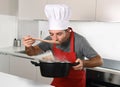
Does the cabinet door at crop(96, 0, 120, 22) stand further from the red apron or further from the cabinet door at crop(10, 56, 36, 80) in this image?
the cabinet door at crop(10, 56, 36, 80)

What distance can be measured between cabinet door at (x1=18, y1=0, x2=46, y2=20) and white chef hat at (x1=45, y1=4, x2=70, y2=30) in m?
1.11

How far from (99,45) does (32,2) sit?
3.13ft

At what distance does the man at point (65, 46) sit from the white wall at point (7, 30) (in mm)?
1357

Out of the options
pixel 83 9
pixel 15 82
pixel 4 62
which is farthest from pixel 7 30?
pixel 15 82

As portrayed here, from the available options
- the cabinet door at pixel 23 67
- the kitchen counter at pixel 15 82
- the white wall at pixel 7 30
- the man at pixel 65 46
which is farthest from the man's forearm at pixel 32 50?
the white wall at pixel 7 30

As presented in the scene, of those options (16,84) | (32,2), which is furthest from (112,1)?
(16,84)

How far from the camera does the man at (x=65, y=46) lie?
1284 mm

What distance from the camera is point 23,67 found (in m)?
2.50

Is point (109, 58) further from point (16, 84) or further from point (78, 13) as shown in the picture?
point (16, 84)

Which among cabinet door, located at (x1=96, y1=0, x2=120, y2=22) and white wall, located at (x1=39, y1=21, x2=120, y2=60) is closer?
cabinet door, located at (x1=96, y1=0, x2=120, y2=22)

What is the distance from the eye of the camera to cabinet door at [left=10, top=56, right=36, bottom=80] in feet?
8.02

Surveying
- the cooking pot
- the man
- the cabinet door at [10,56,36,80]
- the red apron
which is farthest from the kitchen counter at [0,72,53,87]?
the cabinet door at [10,56,36,80]

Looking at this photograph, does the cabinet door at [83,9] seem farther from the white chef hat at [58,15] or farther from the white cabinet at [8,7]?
the white cabinet at [8,7]

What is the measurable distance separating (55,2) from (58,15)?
102 centimetres
